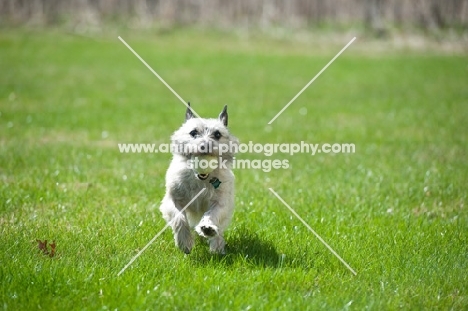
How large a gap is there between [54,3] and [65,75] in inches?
737

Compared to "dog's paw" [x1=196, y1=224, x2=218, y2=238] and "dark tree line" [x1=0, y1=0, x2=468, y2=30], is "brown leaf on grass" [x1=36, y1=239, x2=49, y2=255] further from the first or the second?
"dark tree line" [x1=0, y1=0, x2=468, y2=30]

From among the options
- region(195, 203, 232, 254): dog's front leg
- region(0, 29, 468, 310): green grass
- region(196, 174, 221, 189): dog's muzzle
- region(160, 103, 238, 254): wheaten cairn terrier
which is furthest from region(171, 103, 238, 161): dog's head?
region(0, 29, 468, 310): green grass

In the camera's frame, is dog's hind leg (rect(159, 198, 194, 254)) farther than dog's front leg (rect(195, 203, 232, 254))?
Yes

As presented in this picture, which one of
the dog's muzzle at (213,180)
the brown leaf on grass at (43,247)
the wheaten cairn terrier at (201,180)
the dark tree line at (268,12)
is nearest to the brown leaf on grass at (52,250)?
the brown leaf on grass at (43,247)

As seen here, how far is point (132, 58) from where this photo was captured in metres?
25.8

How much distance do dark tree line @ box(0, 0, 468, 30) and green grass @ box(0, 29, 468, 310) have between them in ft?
64.3

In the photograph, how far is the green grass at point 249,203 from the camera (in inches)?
191

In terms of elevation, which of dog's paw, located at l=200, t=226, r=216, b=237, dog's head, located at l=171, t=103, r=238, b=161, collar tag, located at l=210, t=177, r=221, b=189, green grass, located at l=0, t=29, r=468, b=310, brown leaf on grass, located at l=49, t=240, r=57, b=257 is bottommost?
green grass, located at l=0, t=29, r=468, b=310

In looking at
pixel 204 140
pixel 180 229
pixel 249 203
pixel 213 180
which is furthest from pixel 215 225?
pixel 249 203

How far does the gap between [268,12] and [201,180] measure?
3542 cm

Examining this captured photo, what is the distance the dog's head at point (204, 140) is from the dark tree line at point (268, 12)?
33177mm

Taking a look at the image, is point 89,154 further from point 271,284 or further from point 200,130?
point 271,284

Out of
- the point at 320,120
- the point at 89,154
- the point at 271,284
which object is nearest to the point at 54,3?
the point at 320,120

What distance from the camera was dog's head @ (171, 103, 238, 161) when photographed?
532cm
